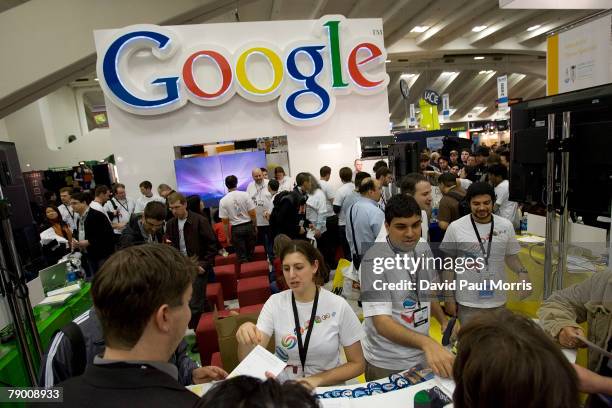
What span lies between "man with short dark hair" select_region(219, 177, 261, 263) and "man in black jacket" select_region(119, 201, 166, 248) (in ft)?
4.96

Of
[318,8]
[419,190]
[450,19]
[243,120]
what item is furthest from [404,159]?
[450,19]

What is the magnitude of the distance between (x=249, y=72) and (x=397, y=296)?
6276mm

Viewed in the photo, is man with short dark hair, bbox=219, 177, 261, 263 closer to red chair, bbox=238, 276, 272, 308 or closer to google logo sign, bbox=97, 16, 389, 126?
red chair, bbox=238, 276, 272, 308

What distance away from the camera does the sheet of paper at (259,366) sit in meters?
1.58

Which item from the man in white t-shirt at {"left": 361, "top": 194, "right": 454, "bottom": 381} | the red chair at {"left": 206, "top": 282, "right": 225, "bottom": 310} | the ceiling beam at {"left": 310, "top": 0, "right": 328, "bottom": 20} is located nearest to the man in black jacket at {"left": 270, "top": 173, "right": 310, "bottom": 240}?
the red chair at {"left": 206, "top": 282, "right": 225, "bottom": 310}

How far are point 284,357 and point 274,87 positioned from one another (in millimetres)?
6084

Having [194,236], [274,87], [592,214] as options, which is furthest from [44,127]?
[592,214]

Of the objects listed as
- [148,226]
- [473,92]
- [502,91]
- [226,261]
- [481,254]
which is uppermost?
[473,92]

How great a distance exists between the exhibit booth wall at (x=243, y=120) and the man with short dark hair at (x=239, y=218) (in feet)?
6.66

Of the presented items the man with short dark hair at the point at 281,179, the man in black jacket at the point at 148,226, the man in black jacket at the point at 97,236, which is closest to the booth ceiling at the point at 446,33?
the man with short dark hair at the point at 281,179

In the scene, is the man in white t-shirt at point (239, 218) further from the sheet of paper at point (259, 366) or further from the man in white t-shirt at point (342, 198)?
the sheet of paper at point (259, 366)

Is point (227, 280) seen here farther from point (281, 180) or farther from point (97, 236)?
point (281, 180)

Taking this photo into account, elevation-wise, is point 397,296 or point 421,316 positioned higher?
point 397,296

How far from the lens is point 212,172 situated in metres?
7.16
